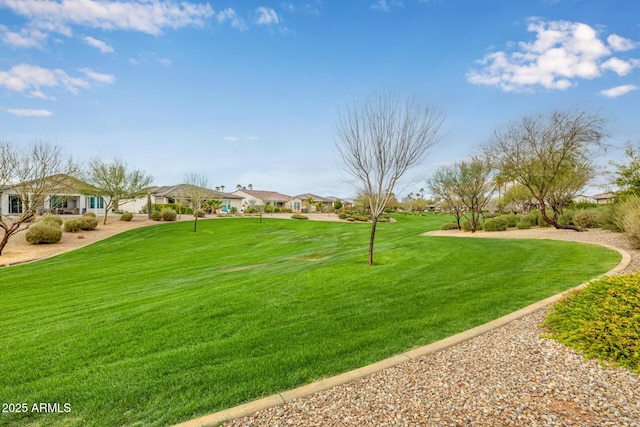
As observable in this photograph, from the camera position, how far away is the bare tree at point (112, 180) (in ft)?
89.4

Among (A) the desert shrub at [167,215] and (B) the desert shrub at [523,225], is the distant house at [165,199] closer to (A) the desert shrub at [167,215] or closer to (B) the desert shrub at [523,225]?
(A) the desert shrub at [167,215]

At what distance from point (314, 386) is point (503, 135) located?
2099 cm

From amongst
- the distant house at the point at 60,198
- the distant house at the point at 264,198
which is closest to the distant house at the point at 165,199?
the distant house at the point at 264,198

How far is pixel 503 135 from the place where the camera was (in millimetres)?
19109

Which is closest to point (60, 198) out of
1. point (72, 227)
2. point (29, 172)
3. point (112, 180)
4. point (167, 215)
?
point (112, 180)

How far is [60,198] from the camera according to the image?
1099 inches

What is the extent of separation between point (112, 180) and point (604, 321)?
32975 mm

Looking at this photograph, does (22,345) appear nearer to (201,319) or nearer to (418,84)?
(201,319)

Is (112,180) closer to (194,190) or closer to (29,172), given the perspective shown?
(194,190)

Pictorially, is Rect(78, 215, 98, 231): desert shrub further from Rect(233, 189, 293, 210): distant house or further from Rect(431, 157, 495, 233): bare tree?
Rect(233, 189, 293, 210): distant house

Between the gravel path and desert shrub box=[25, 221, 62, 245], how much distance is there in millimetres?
21468

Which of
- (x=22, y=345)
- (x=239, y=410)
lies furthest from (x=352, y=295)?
(x=22, y=345)

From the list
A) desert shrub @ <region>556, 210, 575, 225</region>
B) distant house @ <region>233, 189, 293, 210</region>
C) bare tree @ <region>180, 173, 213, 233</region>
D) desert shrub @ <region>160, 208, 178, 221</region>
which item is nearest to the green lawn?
desert shrub @ <region>556, 210, 575, 225</region>

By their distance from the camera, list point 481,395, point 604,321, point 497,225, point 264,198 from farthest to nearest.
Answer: point 264,198 < point 497,225 < point 604,321 < point 481,395
